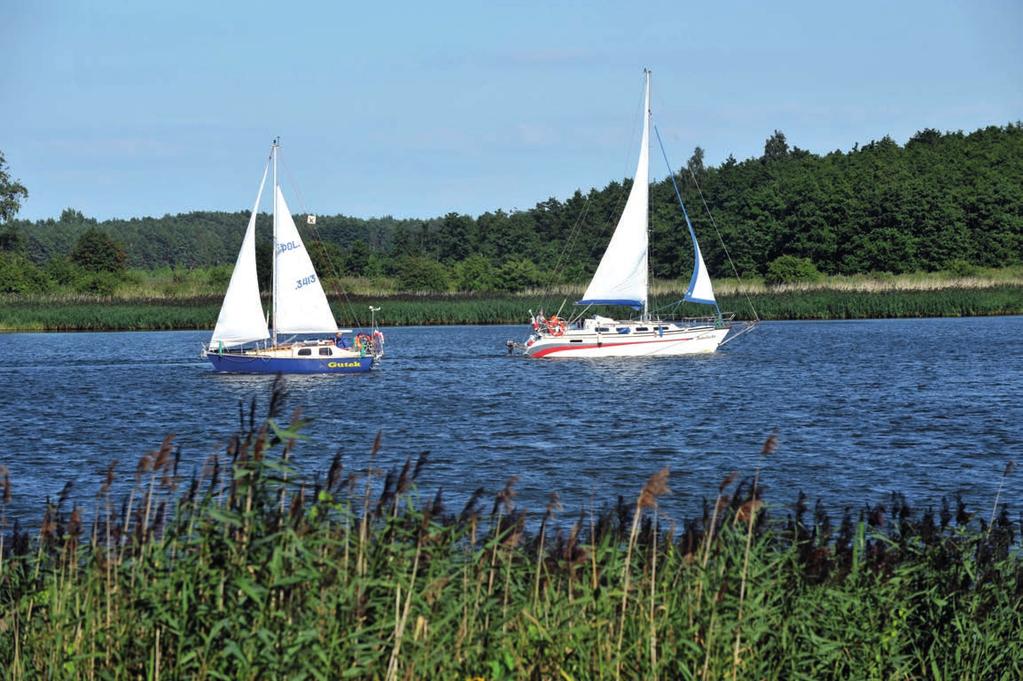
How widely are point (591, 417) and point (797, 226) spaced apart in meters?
91.4

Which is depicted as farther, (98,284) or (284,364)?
(98,284)

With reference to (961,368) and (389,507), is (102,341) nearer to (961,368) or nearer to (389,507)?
(961,368)

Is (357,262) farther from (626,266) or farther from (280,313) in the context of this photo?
(280,313)

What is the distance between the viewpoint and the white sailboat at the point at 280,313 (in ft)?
159

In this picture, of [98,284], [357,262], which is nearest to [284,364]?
[98,284]

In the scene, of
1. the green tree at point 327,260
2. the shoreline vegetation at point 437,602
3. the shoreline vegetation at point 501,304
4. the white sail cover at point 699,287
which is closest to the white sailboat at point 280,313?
the white sail cover at point 699,287

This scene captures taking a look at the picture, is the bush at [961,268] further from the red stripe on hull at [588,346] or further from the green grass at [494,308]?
the red stripe on hull at [588,346]

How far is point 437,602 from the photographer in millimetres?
9219

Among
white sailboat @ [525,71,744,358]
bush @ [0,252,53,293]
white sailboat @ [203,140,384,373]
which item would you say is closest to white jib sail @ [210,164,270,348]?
white sailboat @ [203,140,384,373]

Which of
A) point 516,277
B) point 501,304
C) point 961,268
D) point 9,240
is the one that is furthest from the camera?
point 9,240

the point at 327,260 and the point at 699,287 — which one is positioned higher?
the point at 327,260

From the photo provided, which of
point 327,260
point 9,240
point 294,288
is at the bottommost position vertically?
point 294,288

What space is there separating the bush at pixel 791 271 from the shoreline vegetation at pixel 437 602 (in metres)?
106

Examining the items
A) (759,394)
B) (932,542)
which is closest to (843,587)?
(932,542)
